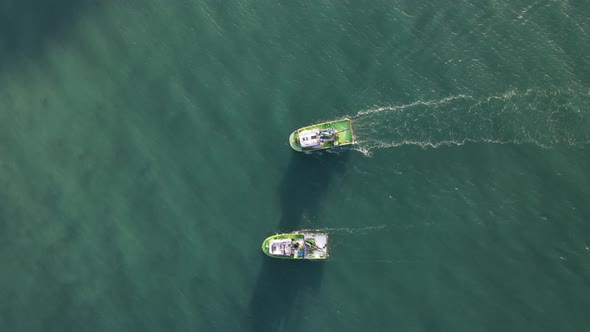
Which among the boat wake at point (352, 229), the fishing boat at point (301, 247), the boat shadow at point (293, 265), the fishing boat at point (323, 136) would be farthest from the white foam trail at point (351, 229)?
the fishing boat at point (323, 136)

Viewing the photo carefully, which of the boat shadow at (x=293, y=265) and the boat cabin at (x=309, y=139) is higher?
the boat cabin at (x=309, y=139)

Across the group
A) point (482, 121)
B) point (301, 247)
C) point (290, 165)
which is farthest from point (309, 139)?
point (482, 121)

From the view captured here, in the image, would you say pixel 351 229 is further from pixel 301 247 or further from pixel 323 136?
pixel 323 136

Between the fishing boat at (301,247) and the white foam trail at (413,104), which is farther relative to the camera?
the white foam trail at (413,104)

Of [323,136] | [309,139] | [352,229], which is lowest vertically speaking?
[352,229]

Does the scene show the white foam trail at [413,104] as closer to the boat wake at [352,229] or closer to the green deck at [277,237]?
the boat wake at [352,229]

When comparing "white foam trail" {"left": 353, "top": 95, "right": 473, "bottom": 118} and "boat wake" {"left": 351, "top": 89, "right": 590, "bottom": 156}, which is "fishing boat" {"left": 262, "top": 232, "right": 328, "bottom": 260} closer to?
"boat wake" {"left": 351, "top": 89, "right": 590, "bottom": 156}

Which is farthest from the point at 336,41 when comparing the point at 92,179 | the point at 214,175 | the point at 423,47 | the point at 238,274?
the point at 92,179
